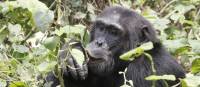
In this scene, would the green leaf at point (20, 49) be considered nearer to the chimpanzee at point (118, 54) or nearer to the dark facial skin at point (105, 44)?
the chimpanzee at point (118, 54)

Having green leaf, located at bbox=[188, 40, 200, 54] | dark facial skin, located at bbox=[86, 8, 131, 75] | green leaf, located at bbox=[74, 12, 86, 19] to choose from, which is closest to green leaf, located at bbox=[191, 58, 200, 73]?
green leaf, located at bbox=[188, 40, 200, 54]

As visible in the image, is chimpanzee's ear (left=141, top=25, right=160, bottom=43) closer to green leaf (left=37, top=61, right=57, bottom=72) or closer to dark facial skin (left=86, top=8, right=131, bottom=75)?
dark facial skin (left=86, top=8, right=131, bottom=75)

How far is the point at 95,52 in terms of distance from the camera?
12.7 feet

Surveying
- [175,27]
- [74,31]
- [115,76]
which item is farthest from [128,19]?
[175,27]

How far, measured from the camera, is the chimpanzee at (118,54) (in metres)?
3.94

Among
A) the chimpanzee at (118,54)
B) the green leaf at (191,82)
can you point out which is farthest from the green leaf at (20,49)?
the green leaf at (191,82)

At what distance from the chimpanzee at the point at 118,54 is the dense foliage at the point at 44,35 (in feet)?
0.55

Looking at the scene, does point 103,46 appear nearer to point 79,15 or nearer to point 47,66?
point 47,66

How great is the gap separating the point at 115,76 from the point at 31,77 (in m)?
0.67

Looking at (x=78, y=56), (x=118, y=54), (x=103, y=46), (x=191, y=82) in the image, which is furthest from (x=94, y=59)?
(x=191, y=82)

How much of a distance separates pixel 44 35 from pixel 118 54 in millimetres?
877

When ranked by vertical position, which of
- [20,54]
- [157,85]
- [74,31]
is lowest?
[157,85]

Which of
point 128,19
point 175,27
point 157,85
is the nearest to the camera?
point 157,85

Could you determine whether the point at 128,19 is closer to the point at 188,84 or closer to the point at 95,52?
the point at 95,52
